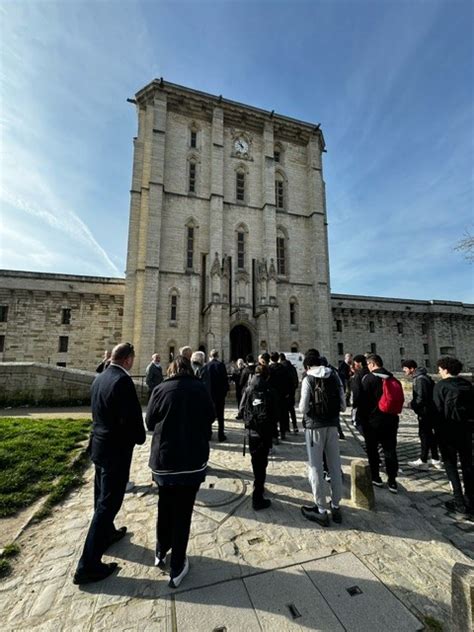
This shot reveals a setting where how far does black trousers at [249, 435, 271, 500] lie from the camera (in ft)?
12.4

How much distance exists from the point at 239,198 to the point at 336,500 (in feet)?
78.3

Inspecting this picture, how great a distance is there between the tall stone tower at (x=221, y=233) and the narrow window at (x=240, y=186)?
0.09 metres

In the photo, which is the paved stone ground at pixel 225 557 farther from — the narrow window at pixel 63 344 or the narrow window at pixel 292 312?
the narrow window at pixel 63 344

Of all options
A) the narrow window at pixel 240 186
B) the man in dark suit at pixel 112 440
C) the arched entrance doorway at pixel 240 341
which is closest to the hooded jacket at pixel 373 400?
the man in dark suit at pixel 112 440

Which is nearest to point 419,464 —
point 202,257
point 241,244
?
point 202,257

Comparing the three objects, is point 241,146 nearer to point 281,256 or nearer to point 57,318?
point 281,256

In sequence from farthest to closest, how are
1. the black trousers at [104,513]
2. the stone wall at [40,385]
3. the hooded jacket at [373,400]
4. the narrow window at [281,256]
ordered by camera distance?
the narrow window at [281,256], the stone wall at [40,385], the hooded jacket at [373,400], the black trousers at [104,513]

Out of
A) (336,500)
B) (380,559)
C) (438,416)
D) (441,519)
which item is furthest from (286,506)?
(438,416)

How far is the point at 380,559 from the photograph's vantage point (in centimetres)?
284

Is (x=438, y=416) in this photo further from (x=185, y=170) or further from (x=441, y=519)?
(x=185, y=170)

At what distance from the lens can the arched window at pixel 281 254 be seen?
24031mm

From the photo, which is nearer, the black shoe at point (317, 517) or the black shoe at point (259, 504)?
the black shoe at point (317, 517)

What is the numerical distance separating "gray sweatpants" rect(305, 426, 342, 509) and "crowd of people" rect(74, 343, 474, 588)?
0.04 feet

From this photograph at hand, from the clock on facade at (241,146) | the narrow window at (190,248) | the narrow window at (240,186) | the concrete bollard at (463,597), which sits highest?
the clock on facade at (241,146)
